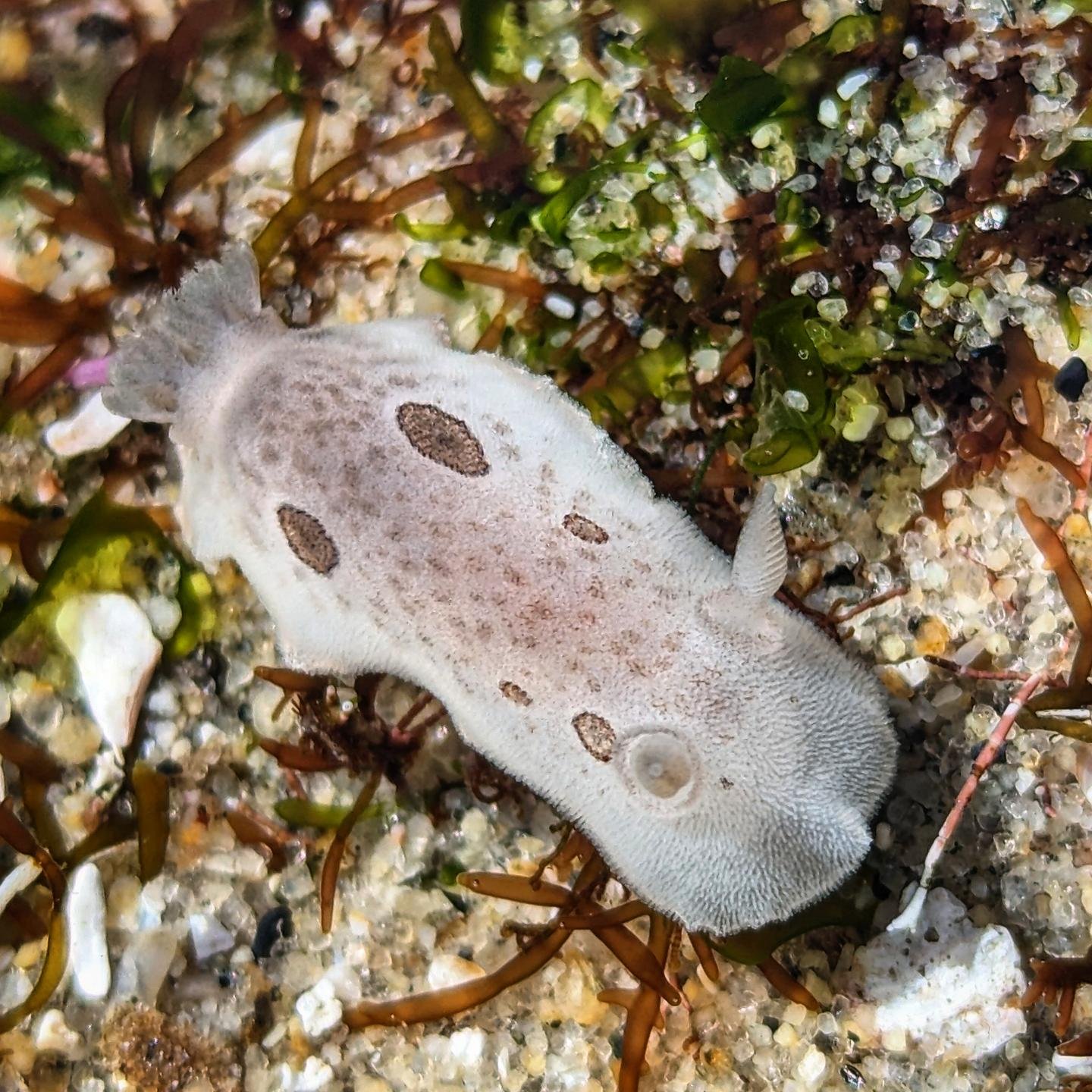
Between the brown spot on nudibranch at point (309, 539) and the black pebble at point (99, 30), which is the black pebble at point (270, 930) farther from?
the black pebble at point (99, 30)

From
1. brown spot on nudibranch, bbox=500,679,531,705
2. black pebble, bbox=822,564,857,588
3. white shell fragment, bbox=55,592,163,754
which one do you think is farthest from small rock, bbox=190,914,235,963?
black pebble, bbox=822,564,857,588

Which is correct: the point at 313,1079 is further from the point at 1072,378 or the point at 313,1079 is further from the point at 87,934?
the point at 1072,378

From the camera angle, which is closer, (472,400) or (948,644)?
(472,400)

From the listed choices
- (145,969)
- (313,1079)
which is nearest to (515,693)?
(313,1079)

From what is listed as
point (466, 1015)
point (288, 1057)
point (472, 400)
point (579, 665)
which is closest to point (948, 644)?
point (579, 665)

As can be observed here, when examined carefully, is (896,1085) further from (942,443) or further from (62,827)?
(62,827)

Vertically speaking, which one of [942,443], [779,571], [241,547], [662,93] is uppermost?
[662,93]

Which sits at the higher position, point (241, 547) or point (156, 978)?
point (241, 547)
